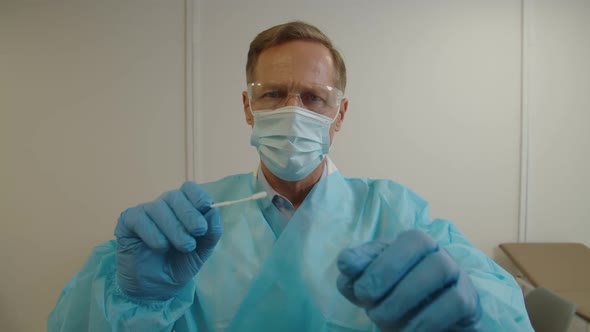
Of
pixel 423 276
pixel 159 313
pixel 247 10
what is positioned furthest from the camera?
pixel 247 10

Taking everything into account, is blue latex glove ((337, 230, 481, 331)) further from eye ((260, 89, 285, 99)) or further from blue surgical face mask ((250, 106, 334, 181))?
eye ((260, 89, 285, 99))

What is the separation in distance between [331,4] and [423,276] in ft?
6.18

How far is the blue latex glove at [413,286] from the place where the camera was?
44 cm

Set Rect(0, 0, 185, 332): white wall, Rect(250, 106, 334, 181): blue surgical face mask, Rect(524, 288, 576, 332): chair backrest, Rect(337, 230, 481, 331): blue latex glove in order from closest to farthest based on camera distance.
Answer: Rect(337, 230, 481, 331): blue latex glove → Rect(250, 106, 334, 181): blue surgical face mask → Rect(524, 288, 576, 332): chair backrest → Rect(0, 0, 185, 332): white wall

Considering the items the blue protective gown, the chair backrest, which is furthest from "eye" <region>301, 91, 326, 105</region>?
the chair backrest

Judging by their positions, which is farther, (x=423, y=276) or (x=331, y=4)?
(x=331, y=4)

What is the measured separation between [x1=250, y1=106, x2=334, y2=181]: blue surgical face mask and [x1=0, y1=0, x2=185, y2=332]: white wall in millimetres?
1213

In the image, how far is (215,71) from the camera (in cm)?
186

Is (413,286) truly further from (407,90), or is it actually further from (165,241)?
(407,90)

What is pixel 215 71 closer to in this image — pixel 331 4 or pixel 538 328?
pixel 331 4

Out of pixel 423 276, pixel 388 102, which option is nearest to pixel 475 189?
pixel 388 102

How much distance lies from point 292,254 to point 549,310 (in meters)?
1.39

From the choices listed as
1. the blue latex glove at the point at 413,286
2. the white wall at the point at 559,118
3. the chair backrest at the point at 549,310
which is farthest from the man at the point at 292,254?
the white wall at the point at 559,118

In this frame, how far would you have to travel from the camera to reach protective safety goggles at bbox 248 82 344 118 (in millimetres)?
862
